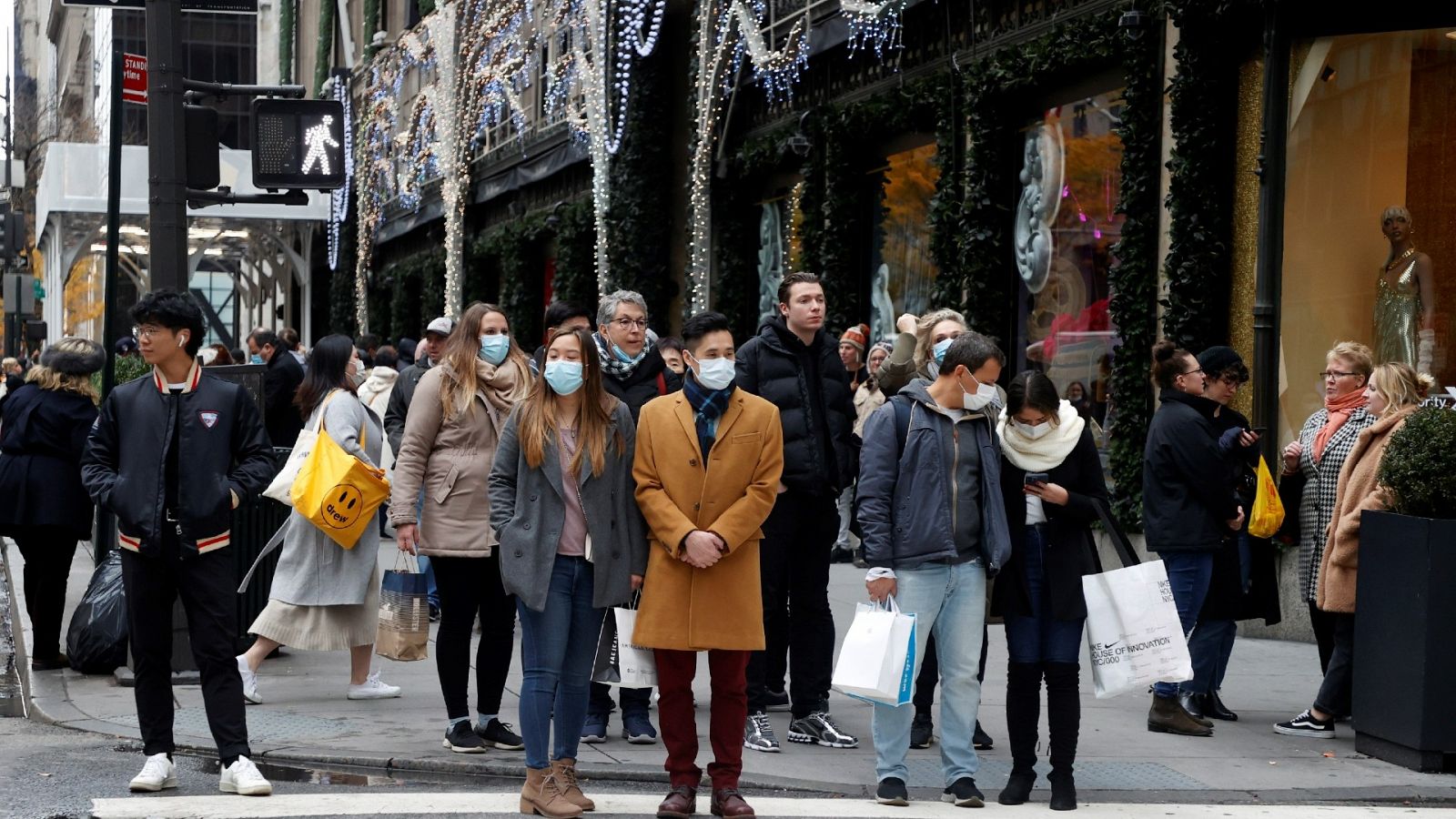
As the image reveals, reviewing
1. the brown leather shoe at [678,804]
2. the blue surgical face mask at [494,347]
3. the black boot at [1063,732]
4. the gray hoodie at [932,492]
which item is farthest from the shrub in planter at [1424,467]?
the blue surgical face mask at [494,347]

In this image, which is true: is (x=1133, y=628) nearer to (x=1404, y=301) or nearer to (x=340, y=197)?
(x=1404, y=301)

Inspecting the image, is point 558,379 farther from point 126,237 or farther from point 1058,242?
point 126,237

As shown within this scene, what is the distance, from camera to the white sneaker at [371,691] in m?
8.92

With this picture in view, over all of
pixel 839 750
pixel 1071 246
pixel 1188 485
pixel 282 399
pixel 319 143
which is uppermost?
pixel 319 143

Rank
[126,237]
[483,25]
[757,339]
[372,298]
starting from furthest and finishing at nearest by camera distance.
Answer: [372,298] → [126,237] → [483,25] → [757,339]

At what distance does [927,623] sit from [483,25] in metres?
21.6

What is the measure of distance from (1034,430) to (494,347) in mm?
2483

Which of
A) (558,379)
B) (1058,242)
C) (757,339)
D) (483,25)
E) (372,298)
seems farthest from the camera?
(372,298)

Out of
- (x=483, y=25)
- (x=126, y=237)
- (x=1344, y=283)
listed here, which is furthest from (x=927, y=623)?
(x=126, y=237)

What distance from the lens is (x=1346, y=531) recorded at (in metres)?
8.23

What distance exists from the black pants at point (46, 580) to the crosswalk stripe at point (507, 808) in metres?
3.47

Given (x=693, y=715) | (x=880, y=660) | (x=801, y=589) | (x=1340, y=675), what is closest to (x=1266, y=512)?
(x=1340, y=675)

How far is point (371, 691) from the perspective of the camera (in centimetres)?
892

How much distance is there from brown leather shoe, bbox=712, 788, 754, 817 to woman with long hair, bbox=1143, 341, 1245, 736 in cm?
277
